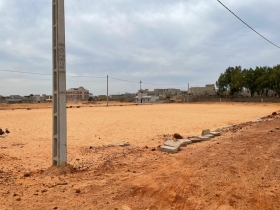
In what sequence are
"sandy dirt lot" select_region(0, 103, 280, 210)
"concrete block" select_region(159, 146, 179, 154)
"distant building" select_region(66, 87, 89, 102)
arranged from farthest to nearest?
"distant building" select_region(66, 87, 89, 102)
"concrete block" select_region(159, 146, 179, 154)
"sandy dirt lot" select_region(0, 103, 280, 210)

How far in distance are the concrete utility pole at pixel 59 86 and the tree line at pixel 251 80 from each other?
6592 cm

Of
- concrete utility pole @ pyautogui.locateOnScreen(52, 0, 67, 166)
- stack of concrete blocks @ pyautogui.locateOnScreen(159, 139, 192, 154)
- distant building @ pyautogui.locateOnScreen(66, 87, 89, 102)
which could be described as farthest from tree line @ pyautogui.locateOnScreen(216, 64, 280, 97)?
distant building @ pyautogui.locateOnScreen(66, 87, 89, 102)

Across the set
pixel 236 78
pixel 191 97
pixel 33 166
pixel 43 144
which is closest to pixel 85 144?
pixel 43 144

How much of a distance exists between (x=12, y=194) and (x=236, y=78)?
7400 cm

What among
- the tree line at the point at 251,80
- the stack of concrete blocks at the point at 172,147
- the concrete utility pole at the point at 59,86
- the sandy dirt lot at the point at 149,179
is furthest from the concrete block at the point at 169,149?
the tree line at the point at 251,80

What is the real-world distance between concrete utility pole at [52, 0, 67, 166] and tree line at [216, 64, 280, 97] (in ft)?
216

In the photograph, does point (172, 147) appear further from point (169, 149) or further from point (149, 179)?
point (149, 179)

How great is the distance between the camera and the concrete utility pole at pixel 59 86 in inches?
228

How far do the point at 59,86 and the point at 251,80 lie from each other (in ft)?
235

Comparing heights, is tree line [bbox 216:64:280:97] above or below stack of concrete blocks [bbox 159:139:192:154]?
above

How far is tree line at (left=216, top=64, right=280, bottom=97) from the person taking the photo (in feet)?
212

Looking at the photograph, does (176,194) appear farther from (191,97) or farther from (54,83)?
(191,97)

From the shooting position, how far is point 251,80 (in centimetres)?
6969

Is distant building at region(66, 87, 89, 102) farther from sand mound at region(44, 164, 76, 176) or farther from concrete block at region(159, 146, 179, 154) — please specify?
sand mound at region(44, 164, 76, 176)
